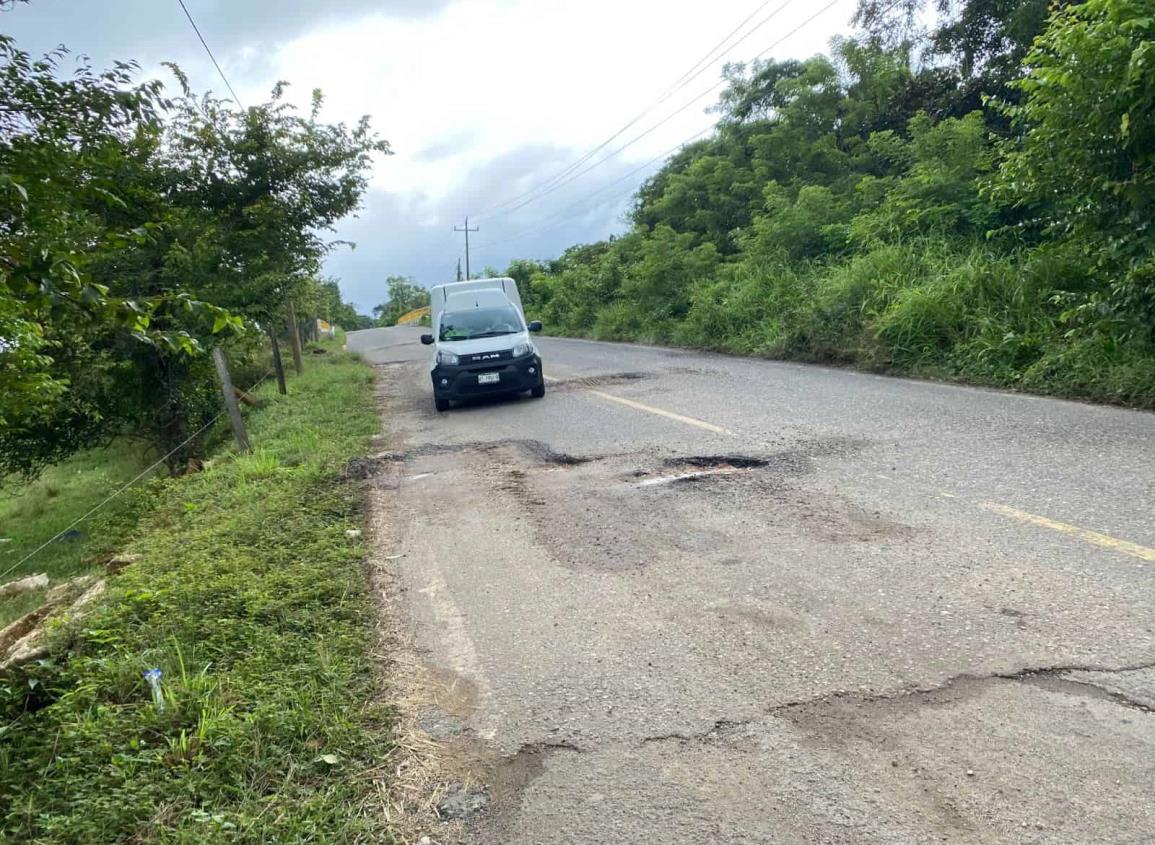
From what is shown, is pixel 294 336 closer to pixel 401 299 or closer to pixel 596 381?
pixel 596 381

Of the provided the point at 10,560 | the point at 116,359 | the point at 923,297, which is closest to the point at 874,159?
the point at 923,297

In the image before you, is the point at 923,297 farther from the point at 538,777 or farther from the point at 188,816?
the point at 188,816

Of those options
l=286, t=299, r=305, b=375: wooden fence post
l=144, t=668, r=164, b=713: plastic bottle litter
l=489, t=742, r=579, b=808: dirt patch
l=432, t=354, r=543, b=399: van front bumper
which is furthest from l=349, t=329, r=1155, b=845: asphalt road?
l=286, t=299, r=305, b=375: wooden fence post

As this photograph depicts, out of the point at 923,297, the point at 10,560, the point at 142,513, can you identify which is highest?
the point at 923,297

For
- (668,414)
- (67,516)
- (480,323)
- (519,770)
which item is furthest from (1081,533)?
(67,516)

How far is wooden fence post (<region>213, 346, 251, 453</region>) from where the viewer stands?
8.52 m

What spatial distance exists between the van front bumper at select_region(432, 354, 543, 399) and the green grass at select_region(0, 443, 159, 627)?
401cm

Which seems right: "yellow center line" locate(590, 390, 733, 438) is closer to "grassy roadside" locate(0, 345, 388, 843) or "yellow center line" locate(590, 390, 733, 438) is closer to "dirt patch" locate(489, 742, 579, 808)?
"grassy roadside" locate(0, 345, 388, 843)

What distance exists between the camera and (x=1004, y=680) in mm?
2906

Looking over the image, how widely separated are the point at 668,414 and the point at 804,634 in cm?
566

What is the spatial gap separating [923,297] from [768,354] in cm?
369

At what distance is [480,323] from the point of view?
40.0ft

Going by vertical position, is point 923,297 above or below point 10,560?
above

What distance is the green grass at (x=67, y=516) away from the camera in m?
8.12
